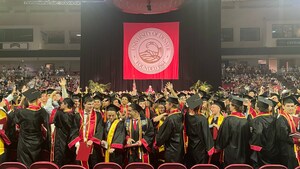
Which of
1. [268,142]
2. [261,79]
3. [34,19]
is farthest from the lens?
[34,19]

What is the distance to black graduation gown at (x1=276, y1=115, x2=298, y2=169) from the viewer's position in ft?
15.5

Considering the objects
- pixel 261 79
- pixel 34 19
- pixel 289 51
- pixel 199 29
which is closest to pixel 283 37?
pixel 289 51

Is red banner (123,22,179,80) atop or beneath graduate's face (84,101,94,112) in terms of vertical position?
atop

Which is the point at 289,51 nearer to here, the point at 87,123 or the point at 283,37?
the point at 283,37

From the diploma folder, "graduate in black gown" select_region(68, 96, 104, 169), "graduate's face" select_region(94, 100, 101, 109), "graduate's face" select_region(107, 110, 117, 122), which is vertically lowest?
the diploma folder

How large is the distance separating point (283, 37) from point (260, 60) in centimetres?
274

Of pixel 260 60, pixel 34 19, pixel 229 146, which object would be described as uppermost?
pixel 34 19

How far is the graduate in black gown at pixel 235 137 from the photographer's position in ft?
16.3

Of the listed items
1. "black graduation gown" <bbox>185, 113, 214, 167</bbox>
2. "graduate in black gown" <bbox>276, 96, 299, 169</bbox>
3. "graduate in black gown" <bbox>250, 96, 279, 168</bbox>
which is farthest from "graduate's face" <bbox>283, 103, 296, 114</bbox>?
"black graduation gown" <bbox>185, 113, 214, 167</bbox>

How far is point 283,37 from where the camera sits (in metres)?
23.2

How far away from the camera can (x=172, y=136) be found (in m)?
5.23

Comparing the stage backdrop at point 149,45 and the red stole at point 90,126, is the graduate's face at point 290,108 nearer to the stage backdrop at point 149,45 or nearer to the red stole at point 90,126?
the red stole at point 90,126

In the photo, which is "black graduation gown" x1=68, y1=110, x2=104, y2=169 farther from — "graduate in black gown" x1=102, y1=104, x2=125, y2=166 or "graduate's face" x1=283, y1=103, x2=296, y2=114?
"graduate's face" x1=283, y1=103, x2=296, y2=114

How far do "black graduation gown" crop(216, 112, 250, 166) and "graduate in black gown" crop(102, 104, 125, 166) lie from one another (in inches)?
62.2
